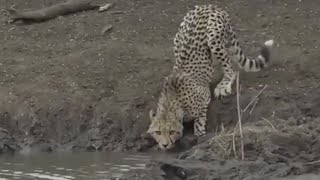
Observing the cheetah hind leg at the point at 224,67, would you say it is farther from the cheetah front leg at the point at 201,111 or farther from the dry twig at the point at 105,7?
the dry twig at the point at 105,7

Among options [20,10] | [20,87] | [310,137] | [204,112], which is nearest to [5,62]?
[20,87]

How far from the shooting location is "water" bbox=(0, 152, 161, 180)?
1008 cm

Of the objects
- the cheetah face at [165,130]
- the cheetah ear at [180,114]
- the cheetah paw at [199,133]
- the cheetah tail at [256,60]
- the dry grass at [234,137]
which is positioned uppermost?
the cheetah tail at [256,60]

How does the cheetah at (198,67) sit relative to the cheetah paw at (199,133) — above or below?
above

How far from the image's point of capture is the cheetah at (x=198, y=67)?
11.8 metres

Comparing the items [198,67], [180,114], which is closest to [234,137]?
[180,114]

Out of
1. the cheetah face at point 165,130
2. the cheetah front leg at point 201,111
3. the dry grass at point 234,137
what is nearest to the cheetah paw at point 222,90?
the cheetah front leg at point 201,111

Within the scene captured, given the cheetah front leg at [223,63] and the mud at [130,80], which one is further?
the cheetah front leg at [223,63]

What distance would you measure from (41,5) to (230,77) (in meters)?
4.70

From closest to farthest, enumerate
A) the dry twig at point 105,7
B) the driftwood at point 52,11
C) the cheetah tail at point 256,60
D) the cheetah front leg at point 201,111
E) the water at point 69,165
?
the water at point 69,165 → the cheetah front leg at point 201,111 → the cheetah tail at point 256,60 → the driftwood at point 52,11 → the dry twig at point 105,7

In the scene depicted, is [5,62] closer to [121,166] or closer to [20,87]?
[20,87]

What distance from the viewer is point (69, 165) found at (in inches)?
424

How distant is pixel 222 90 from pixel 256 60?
0.73 m

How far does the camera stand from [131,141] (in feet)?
39.0
